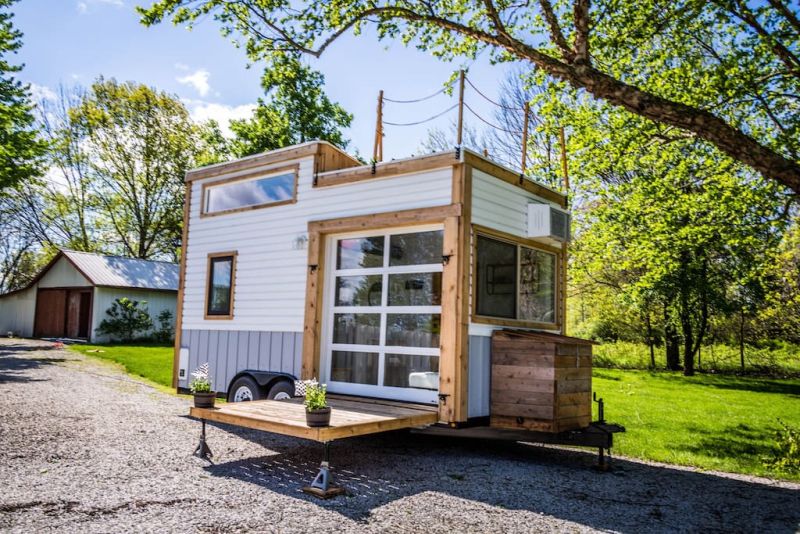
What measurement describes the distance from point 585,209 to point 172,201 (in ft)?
74.8

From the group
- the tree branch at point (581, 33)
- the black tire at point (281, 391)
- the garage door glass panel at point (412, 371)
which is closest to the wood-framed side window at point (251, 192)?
the black tire at point (281, 391)

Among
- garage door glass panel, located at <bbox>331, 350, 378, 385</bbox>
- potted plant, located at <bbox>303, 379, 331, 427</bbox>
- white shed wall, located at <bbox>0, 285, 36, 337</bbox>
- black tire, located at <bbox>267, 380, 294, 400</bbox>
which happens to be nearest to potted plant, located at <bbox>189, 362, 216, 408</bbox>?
black tire, located at <bbox>267, 380, 294, 400</bbox>

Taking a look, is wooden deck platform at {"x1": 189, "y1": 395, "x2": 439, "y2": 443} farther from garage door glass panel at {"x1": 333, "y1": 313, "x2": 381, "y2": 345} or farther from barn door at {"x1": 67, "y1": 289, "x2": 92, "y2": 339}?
barn door at {"x1": 67, "y1": 289, "x2": 92, "y2": 339}

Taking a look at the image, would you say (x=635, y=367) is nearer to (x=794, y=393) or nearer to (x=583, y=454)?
(x=794, y=393)

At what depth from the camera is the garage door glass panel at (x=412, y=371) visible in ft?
21.5

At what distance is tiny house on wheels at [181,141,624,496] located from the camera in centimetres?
605

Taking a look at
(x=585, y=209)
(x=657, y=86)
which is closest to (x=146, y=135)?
(x=585, y=209)

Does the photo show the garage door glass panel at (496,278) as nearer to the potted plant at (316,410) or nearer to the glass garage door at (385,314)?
the glass garage door at (385,314)

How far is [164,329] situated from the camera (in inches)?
997

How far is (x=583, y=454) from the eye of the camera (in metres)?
7.24

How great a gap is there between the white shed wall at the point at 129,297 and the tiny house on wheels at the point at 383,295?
54.1ft

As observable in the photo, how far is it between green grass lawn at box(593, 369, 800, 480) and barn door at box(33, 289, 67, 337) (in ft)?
70.2

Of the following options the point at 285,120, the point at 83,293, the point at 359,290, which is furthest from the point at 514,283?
the point at 83,293

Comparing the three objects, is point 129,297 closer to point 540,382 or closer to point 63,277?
point 63,277
